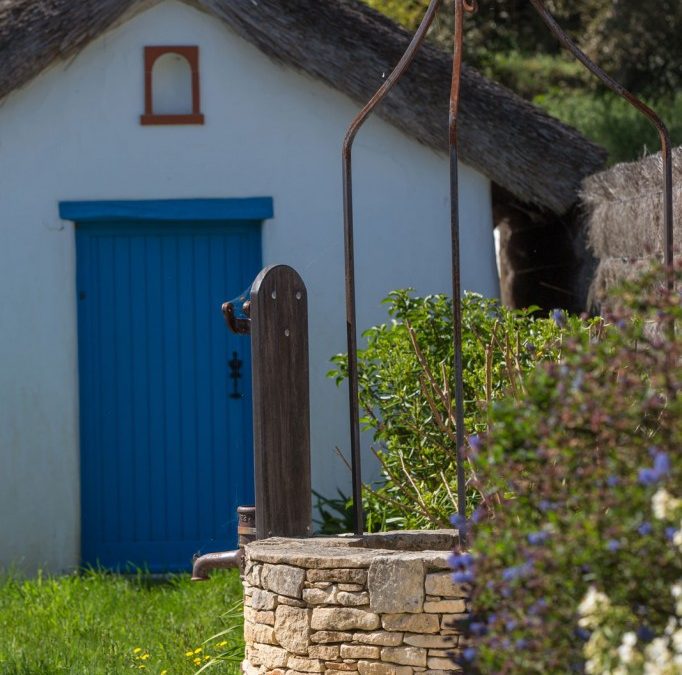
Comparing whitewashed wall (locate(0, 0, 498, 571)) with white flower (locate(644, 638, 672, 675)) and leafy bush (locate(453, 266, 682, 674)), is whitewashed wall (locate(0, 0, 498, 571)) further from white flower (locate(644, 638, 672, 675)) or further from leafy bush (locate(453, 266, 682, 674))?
white flower (locate(644, 638, 672, 675))

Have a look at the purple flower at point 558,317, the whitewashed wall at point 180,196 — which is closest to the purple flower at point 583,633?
the purple flower at point 558,317

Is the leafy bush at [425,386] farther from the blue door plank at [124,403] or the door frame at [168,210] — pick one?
the blue door plank at [124,403]

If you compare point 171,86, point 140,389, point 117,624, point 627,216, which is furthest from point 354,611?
point 171,86

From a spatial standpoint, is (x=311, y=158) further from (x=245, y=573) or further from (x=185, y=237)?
(x=245, y=573)

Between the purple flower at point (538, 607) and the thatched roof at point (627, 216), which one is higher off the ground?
the thatched roof at point (627, 216)

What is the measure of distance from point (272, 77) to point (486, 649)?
500cm

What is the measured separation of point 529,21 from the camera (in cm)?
1443

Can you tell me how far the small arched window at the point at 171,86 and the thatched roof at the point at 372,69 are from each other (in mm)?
268

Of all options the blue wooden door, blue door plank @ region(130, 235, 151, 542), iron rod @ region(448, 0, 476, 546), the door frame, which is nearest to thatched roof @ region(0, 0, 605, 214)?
the door frame

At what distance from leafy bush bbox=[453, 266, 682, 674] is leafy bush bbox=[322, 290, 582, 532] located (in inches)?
93.3

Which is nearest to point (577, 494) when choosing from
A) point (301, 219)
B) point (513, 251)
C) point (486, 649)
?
point (486, 649)

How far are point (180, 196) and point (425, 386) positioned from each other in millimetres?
2194

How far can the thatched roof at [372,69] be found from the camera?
686cm

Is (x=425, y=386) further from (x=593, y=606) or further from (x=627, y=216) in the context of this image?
(x=593, y=606)
